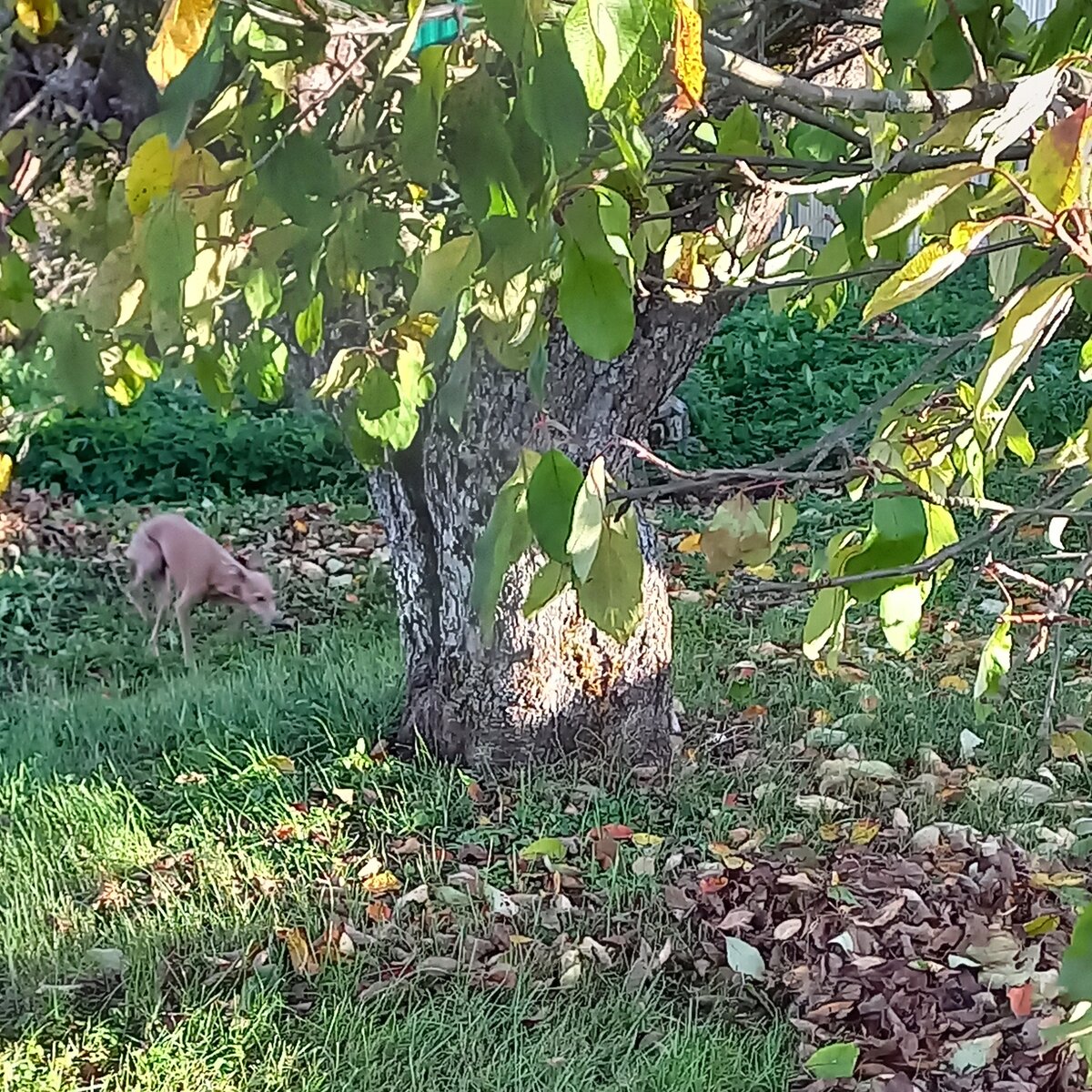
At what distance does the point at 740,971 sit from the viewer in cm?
247

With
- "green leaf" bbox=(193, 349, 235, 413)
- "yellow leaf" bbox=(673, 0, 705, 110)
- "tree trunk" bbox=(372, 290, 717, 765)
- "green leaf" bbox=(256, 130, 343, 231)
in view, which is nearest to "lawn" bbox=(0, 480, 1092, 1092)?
"tree trunk" bbox=(372, 290, 717, 765)

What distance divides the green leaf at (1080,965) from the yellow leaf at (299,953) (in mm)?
1989

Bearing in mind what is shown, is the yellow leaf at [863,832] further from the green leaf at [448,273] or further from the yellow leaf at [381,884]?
the green leaf at [448,273]

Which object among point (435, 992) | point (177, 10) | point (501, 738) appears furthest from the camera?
point (501, 738)

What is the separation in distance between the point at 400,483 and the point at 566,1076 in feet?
5.07

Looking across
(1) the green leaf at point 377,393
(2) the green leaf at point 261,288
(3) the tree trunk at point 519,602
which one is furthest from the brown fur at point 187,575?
(2) the green leaf at point 261,288

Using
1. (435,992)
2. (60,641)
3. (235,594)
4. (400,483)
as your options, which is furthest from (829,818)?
(60,641)

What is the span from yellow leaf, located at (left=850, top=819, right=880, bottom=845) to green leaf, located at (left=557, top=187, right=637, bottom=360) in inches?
84.3

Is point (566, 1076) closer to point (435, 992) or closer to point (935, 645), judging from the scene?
point (435, 992)

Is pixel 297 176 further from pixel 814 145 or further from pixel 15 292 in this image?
pixel 814 145

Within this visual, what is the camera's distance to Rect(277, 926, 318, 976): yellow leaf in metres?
2.51

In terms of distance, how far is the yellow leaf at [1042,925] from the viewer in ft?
7.88

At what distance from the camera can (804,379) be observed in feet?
25.6

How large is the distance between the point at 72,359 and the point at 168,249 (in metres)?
0.48
